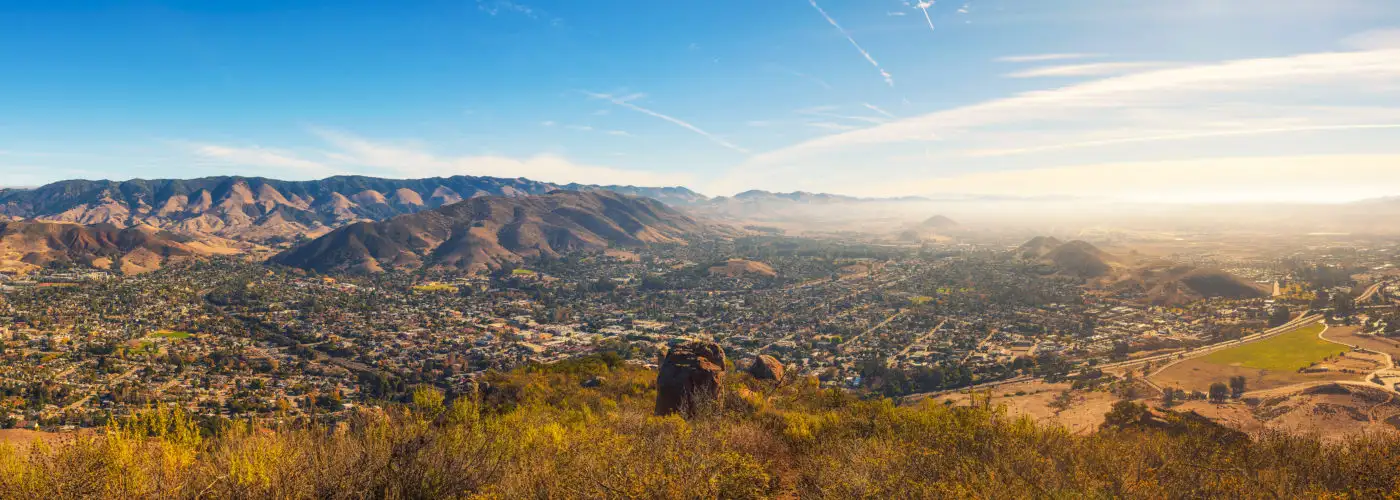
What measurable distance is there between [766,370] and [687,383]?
1175 cm

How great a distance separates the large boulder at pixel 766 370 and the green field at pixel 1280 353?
63052 mm

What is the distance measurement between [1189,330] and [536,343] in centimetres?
10785

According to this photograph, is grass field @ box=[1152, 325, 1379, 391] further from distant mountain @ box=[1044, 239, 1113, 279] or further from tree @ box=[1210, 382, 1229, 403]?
distant mountain @ box=[1044, 239, 1113, 279]

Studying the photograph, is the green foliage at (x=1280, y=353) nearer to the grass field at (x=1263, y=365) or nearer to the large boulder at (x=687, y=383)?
the grass field at (x=1263, y=365)

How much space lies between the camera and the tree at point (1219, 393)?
174 feet

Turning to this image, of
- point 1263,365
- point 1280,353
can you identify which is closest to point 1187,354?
point 1263,365

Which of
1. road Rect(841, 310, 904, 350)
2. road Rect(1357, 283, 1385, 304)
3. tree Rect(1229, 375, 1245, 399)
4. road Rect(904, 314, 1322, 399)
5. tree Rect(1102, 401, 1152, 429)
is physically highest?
tree Rect(1102, 401, 1152, 429)

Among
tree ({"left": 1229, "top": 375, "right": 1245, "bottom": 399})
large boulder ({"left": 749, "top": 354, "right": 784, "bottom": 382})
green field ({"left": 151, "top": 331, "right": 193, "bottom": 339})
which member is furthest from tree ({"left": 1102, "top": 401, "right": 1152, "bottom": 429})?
green field ({"left": 151, "top": 331, "right": 193, "bottom": 339})

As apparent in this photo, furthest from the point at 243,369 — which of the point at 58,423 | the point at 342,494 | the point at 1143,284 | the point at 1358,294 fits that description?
the point at 1358,294

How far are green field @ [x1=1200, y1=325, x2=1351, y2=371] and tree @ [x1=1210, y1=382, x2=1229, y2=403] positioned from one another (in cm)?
1791

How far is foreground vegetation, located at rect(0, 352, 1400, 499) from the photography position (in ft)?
45.6

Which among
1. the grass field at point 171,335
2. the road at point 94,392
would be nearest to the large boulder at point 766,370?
the road at point 94,392

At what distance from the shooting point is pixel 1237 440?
25531 mm

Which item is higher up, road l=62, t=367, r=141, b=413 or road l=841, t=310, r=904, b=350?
road l=841, t=310, r=904, b=350
